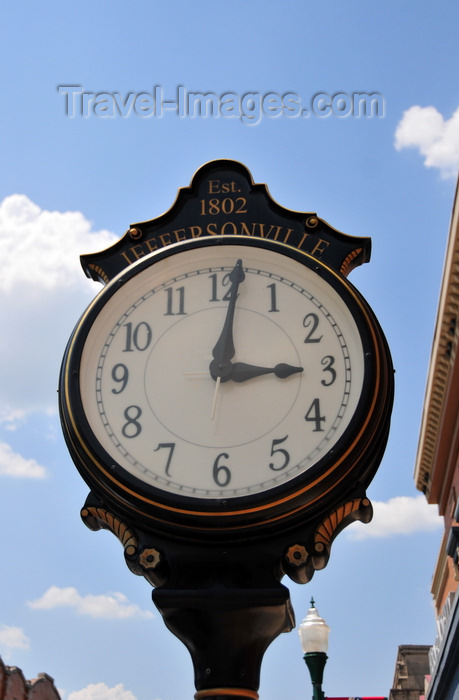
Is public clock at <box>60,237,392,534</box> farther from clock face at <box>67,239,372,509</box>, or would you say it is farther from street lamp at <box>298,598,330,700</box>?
street lamp at <box>298,598,330,700</box>

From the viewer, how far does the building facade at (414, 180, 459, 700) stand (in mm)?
19266

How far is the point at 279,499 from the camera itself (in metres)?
2.37

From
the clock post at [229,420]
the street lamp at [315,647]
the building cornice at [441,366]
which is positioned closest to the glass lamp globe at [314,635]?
the street lamp at [315,647]

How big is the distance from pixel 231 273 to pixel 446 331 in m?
20.8

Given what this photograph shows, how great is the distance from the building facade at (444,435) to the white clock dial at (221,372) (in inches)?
438

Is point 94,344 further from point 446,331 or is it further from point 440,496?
point 440,496

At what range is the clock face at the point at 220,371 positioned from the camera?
248cm

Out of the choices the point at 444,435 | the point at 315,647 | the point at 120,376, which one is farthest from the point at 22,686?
the point at 120,376

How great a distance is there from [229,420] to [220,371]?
15 centimetres

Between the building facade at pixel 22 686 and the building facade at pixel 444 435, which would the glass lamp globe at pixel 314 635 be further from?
the building facade at pixel 22 686

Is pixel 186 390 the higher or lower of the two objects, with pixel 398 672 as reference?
lower

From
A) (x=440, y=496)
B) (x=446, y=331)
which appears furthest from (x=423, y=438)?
(x=446, y=331)

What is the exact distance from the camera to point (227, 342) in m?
2.69

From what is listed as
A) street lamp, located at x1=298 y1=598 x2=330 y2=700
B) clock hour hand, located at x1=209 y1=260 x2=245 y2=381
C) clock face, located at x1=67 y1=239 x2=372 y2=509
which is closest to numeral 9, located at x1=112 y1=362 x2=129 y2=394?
clock face, located at x1=67 y1=239 x2=372 y2=509
